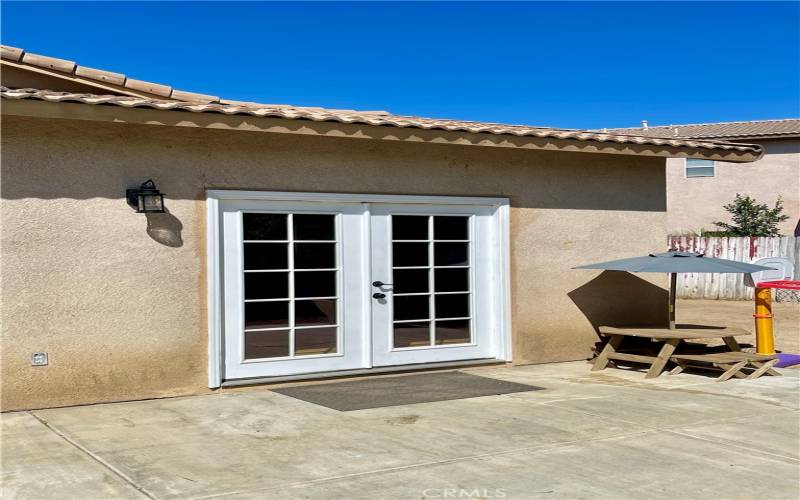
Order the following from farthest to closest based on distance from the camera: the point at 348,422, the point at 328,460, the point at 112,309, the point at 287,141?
the point at 287,141 → the point at 112,309 → the point at 348,422 → the point at 328,460

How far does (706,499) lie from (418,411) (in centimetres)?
320

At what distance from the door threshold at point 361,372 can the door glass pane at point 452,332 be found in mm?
257

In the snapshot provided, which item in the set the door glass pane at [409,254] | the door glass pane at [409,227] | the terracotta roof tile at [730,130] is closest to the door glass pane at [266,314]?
the door glass pane at [409,254]

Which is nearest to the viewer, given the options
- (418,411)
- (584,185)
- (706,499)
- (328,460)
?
(706,499)

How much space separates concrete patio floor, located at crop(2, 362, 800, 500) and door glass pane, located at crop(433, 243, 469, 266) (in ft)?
7.38

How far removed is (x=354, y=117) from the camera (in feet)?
30.5

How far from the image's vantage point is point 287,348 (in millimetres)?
9531

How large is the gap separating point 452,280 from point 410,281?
61cm

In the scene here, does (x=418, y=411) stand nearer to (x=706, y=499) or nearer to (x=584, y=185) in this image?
(x=706, y=499)

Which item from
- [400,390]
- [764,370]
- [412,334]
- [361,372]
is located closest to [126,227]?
[361,372]

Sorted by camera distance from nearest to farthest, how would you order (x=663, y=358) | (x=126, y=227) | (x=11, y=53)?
1. (x=126, y=227)
2. (x=11, y=53)
3. (x=663, y=358)

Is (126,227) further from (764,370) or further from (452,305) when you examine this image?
(764,370)

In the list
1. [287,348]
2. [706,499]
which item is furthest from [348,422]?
[706,499]

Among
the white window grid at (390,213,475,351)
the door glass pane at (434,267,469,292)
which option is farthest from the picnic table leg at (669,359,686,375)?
the door glass pane at (434,267,469,292)
